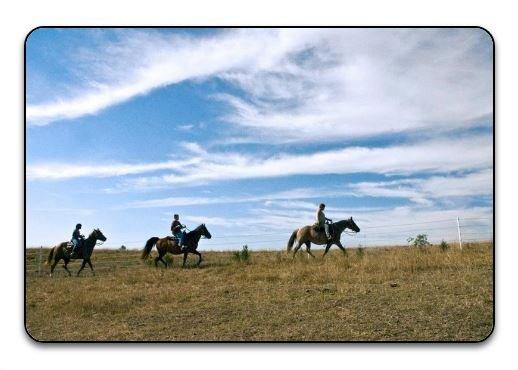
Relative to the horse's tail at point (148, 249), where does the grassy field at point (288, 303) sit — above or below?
below

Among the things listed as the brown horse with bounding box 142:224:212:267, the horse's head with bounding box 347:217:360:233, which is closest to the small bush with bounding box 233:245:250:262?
the brown horse with bounding box 142:224:212:267

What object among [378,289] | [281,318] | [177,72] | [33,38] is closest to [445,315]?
[378,289]

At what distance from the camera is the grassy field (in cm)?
661

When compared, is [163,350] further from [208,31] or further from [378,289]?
[208,31]

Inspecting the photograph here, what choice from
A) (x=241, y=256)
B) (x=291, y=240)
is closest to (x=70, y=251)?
(x=241, y=256)

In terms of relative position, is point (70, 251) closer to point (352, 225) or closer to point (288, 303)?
point (288, 303)

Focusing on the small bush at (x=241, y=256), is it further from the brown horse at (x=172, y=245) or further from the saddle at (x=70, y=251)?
the saddle at (x=70, y=251)

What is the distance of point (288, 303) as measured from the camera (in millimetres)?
7723

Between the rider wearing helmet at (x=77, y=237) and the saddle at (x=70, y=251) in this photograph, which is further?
the saddle at (x=70, y=251)

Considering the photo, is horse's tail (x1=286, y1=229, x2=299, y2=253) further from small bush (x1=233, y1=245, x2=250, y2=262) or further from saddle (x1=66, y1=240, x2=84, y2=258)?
saddle (x1=66, y1=240, x2=84, y2=258)

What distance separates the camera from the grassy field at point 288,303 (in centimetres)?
661

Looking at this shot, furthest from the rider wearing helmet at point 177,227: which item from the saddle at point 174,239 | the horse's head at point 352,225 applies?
the horse's head at point 352,225

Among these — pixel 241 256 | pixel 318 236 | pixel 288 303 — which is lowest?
pixel 288 303

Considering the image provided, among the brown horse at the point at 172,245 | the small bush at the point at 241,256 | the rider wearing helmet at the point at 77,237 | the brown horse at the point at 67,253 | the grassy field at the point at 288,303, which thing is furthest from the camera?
the brown horse at the point at 172,245
